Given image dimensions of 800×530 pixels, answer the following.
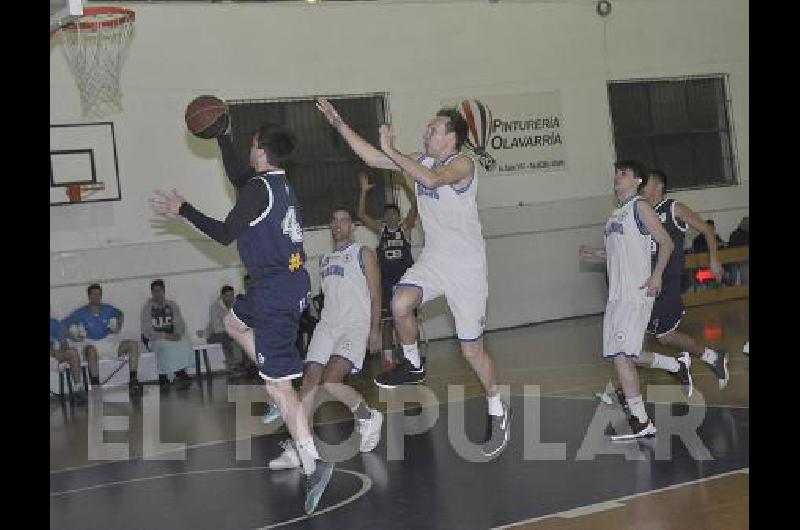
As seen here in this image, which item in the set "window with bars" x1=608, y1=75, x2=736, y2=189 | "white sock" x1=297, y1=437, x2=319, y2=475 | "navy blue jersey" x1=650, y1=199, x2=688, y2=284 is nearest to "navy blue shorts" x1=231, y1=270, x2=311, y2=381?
"white sock" x1=297, y1=437, x2=319, y2=475

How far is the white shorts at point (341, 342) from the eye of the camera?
9.20 metres

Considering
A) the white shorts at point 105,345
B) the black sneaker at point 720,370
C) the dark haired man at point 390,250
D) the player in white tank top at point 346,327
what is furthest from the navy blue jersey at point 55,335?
the black sneaker at point 720,370

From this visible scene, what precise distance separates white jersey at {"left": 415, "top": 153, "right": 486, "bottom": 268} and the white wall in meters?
8.18

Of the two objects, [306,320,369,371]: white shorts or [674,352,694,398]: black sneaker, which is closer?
[306,320,369,371]: white shorts

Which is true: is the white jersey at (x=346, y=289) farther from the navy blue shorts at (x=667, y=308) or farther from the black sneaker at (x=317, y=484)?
the navy blue shorts at (x=667, y=308)

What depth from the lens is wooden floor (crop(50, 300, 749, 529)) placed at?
248 inches

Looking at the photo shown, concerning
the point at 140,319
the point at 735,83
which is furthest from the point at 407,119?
the point at 735,83

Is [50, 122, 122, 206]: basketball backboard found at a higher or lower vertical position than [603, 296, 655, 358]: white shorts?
higher

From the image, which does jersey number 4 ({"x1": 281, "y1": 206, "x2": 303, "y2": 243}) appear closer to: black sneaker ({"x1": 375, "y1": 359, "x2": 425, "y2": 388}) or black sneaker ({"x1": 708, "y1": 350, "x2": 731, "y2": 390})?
black sneaker ({"x1": 375, "y1": 359, "x2": 425, "y2": 388})

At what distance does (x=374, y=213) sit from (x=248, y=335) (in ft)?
33.2

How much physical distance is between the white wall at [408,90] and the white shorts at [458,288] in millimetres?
8212

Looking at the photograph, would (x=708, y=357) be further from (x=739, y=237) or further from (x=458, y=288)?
(x=739, y=237)

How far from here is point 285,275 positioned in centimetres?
721
